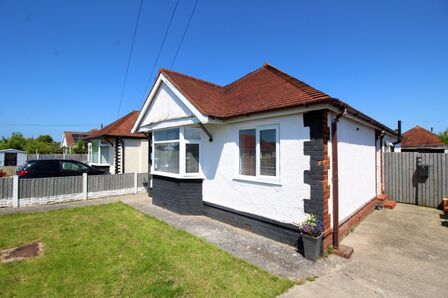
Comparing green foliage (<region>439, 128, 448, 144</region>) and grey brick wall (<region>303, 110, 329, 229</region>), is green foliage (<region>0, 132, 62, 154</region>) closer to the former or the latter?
grey brick wall (<region>303, 110, 329, 229</region>)

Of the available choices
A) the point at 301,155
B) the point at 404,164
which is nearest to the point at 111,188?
the point at 301,155

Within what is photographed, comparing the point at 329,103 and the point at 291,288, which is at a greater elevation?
the point at 329,103

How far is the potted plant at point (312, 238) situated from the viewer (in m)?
4.63

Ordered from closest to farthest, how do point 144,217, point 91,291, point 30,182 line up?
point 91,291 < point 144,217 < point 30,182

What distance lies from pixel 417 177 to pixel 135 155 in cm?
1544

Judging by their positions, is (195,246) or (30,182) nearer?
(195,246)

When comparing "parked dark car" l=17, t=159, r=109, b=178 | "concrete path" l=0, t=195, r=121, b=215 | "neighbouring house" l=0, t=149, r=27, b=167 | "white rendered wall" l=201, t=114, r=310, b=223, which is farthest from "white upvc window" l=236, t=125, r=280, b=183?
"neighbouring house" l=0, t=149, r=27, b=167

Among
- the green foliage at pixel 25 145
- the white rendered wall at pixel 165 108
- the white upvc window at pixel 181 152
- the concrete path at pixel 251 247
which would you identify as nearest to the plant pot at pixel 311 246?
the concrete path at pixel 251 247

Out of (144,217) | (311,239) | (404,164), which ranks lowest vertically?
(144,217)

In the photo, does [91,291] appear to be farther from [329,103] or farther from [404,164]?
[404,164]

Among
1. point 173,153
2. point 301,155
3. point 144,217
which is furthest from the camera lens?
point 173,153

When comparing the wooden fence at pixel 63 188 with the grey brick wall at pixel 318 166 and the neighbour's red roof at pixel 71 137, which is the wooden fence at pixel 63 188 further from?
the neighbour's red roof at pixel 71 137

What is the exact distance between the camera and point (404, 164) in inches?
391

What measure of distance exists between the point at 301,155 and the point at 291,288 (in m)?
2.79
